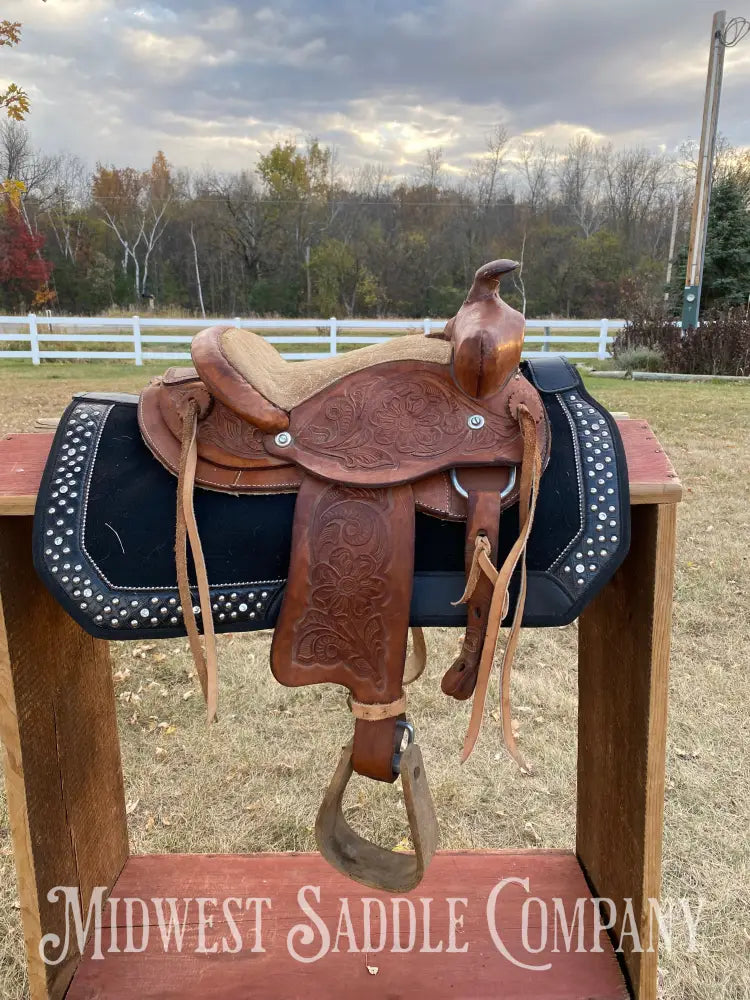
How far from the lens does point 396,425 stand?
107cm

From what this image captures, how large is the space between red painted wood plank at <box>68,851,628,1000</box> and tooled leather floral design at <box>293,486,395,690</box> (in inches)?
30.1

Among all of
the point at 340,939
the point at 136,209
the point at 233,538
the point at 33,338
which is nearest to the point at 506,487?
the point at 233,538

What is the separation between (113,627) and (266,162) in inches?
1089

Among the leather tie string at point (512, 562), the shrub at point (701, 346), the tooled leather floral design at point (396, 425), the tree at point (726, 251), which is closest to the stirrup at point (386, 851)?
the leather tie string at point (512, 562)

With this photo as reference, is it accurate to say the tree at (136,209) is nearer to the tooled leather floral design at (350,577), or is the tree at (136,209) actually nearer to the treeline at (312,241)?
the treeline at (312,241)

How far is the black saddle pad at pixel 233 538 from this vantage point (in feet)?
3.38

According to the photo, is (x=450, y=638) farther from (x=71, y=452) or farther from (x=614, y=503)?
(x=71, y=452)

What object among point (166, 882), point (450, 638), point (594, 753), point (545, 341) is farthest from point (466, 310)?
point (545, 341)

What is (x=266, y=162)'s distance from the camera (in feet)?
82.3

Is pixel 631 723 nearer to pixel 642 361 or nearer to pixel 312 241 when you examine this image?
pixel 642 361

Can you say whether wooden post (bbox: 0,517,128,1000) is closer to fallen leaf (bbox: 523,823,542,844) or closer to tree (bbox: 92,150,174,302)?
fallen leaf (bbox: 523,823,542,844)

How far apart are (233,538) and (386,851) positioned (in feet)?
2.06

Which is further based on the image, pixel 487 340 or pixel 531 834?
pixel 531 834

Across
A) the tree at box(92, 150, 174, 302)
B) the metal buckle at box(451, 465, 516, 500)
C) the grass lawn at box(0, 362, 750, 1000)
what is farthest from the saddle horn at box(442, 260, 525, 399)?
the tree at box(92, 150, 174, 302)
